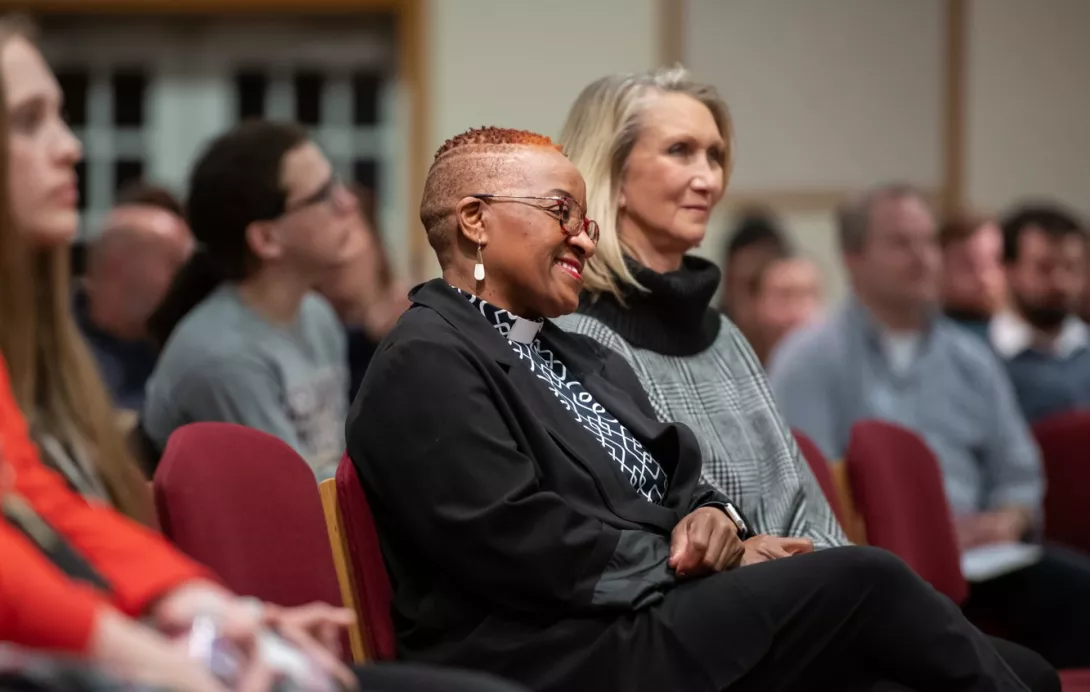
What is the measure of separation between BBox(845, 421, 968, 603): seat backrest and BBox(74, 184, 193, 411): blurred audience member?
209cm

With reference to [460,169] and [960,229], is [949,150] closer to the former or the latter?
[960,229]

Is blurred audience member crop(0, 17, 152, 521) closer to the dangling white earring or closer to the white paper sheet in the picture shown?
the dangling white earring

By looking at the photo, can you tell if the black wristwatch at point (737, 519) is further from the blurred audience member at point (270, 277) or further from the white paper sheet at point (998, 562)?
the white paper sheet at point (998, 562)

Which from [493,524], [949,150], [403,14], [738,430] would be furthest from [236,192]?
[949,150]

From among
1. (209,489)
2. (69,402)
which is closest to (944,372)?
(209,489)

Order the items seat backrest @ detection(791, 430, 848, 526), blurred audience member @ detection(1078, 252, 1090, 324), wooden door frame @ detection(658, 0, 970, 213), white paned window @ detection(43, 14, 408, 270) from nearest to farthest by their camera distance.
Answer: seat backrest @ detection(791, 430, 848, 526) < blurred audience member @ detection(1078, 252, 1090, 324) < wooden door frame @ detection(658, 0, 970, 213) < white paned window @ detection(43, 14, 408, 270)

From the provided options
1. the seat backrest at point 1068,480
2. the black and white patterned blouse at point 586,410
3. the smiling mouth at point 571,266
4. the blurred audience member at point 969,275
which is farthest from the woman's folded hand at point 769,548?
the blurred audience member at point 969,275

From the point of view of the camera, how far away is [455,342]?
87.8 inches

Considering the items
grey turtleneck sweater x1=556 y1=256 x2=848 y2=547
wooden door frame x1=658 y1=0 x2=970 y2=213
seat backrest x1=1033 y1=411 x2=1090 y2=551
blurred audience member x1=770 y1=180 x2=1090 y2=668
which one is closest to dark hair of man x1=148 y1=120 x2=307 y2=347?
grey turtleneck sweater x1=556 y1=256 x2=848 y2=547

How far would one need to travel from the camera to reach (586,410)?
2.45 meters

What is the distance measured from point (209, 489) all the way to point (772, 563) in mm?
817

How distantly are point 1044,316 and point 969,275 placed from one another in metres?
0.30

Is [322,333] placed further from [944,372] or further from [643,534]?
[944,372]

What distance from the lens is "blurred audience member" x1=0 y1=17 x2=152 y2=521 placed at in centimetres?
169
